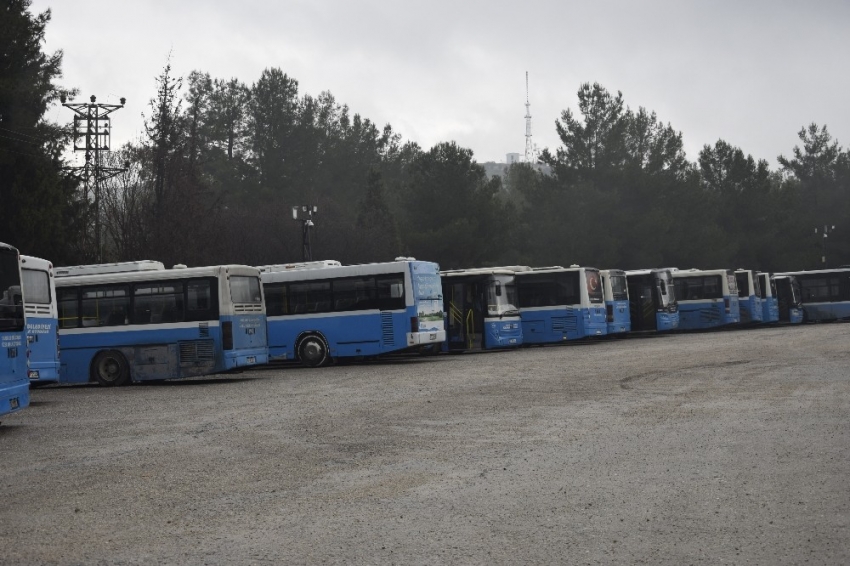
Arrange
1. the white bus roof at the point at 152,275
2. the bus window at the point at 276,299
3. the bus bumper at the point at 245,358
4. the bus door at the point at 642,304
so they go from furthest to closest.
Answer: the bus door at the point at 642,304
the bus window at the point at 276,299
the white bus roof at the point at 152,275
the bus bumper at the point at 245,358

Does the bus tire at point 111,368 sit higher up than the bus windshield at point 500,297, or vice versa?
the bus windshield at point 500,297

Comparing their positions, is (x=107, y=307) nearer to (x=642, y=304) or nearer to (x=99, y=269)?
(x=99, y=269)

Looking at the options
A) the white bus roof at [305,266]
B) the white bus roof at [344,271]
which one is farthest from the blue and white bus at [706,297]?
the white bus roof at [305,266]

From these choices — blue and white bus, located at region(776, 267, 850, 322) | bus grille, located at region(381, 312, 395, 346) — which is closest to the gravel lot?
bus grille, located at region(381, 312, 395, 346)

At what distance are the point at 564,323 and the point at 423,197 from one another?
2989cm

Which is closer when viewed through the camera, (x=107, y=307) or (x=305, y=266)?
(x=107, y=307)

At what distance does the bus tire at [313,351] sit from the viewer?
106 feet

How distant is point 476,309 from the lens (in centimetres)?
3906

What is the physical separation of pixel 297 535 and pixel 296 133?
75.3 metres

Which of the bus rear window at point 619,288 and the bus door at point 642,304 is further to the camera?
the bus door at point 642,304

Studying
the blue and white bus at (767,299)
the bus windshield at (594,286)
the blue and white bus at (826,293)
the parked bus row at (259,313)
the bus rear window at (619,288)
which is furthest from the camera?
the blue and white bus at (826,293)

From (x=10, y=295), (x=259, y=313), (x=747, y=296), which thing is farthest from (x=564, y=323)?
(x=10, y=295)

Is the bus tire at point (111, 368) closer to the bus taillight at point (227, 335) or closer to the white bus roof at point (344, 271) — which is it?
the bus taillight at point (227, 335)

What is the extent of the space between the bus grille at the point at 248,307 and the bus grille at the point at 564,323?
57.9 feet
